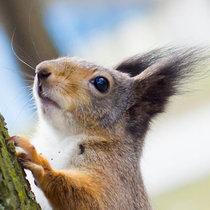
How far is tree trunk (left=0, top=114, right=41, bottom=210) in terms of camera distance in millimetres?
2027

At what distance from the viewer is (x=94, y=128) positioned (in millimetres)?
2918

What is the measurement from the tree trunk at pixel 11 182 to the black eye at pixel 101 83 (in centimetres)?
90

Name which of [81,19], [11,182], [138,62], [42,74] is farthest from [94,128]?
[81,19]

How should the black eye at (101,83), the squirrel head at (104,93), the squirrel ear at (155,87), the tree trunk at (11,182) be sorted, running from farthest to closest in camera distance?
1. the squirrel ear at (155,87)
2. the black eye at (101,83)
3. the squirrel head at (104,93)
4. the tree trunk at (11,182)

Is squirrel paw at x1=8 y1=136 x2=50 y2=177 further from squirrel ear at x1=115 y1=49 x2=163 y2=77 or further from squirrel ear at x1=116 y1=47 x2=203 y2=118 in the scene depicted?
squirrel ear at x1=115 y1=49 x2=163 y2=77

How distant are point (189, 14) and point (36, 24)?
107 inches

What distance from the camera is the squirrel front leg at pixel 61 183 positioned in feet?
7.73

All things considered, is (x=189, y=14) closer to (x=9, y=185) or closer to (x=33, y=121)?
(x=33, y=121)

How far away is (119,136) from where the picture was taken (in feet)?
9.67

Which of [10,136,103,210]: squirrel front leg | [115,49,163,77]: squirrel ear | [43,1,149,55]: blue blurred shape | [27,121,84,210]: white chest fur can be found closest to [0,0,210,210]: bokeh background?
[43,1,149,55]: blue blurred shape

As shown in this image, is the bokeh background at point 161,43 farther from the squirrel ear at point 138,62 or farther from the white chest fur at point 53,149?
the white chest fur at point 53,149

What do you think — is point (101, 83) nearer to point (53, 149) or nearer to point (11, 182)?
point (53, 149)

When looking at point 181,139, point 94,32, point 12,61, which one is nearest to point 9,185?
point 12,61

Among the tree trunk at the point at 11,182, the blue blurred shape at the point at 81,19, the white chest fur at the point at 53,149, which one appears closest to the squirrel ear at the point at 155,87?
the white chest fur at the point at 53,149
